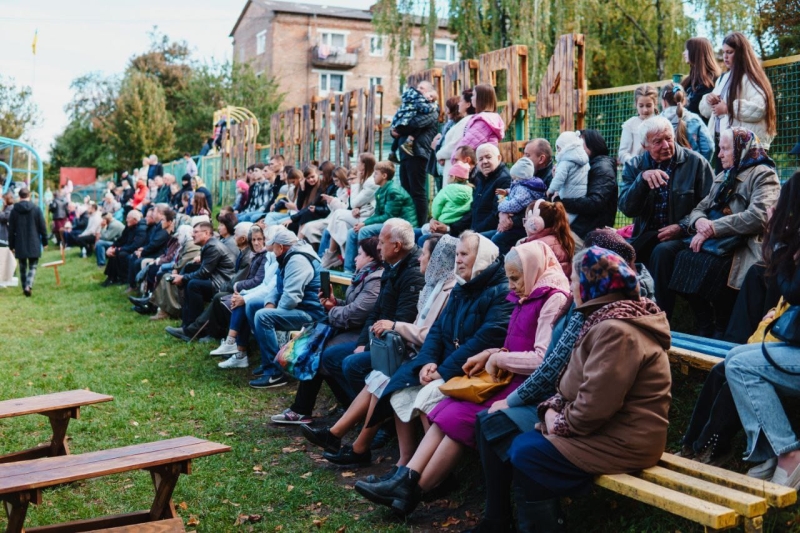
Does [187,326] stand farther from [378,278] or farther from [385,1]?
[385,1]

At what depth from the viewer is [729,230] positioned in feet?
18.6

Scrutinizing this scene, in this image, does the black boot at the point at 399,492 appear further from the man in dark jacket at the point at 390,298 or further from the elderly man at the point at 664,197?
the elderly man at the point at 664,197

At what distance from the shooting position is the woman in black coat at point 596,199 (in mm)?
7152

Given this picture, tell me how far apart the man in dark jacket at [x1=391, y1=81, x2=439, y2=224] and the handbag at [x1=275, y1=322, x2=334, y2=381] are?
3.42 metres

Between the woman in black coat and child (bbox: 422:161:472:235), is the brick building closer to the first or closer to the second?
child (bbox: 422:161:472:235)

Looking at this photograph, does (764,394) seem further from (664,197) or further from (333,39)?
(333,39)

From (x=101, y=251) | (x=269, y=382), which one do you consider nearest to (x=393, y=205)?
(x=269, y=382)

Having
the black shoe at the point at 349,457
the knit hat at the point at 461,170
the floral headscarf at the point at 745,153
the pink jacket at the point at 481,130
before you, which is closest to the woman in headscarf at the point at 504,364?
the black shoe at the point at 349,457

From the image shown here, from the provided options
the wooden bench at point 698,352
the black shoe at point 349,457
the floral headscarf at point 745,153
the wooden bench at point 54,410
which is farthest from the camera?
the black shoe at point 349,457

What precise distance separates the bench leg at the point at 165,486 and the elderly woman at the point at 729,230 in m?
3.62

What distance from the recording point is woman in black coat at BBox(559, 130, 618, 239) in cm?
715

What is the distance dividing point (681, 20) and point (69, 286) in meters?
16.5

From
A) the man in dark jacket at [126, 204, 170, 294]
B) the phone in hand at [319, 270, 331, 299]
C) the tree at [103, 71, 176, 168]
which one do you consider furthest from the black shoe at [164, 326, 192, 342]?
the tree at [103, 71, 176, 168]

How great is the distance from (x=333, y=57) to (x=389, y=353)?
45.9 meters
